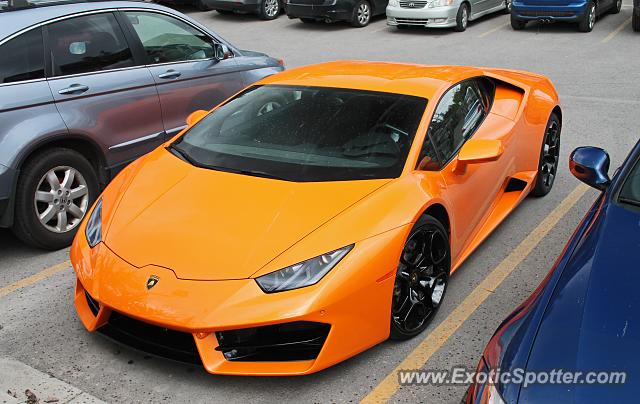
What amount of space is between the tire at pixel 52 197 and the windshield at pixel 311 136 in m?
1.08

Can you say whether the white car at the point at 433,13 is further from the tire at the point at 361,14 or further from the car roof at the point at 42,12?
the car roof at the point at 42,12

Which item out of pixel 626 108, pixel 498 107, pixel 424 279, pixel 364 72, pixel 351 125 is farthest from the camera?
pixel 626 108

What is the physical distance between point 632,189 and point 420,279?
1.19 m

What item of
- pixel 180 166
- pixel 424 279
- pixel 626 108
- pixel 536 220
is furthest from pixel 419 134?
pixel 626 108

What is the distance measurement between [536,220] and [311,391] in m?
2.85

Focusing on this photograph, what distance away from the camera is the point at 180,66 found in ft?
20.5

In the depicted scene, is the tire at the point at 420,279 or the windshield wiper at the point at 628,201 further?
the tire at the point at 420,279

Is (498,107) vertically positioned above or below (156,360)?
above

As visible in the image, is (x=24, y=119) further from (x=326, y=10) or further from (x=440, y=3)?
(x=326, y=10)

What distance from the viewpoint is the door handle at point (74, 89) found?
17.3ft

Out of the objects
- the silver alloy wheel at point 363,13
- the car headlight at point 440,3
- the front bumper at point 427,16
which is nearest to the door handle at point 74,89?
the front bumper at point 427,16

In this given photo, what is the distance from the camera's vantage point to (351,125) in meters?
4.33

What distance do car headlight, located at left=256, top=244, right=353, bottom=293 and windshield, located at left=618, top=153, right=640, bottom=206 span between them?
1.30 m

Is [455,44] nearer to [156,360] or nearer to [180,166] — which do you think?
[180,166]
